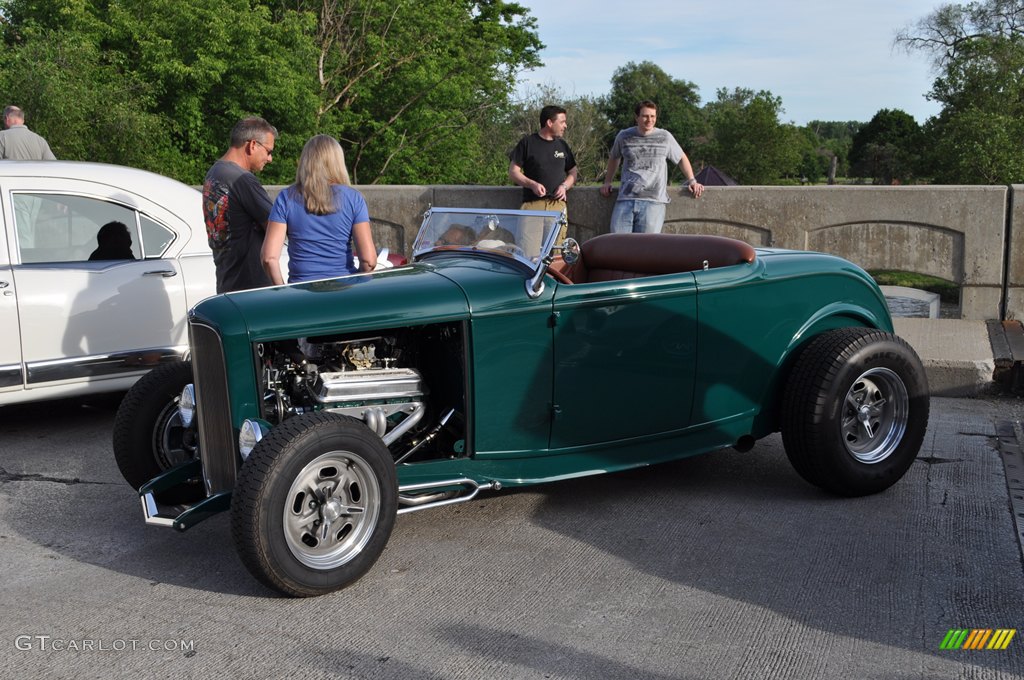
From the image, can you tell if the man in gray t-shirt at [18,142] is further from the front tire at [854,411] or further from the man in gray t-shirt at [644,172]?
the front tire at [854,411]

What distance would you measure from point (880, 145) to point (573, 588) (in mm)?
57263

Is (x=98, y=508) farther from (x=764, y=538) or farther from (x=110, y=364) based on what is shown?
(x=764, y=538)

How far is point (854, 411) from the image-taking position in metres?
5.27

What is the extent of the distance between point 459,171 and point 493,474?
2442 centimetres

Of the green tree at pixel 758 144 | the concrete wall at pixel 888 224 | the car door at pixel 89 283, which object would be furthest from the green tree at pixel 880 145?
the car door at pixel 89 283

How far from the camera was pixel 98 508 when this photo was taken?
17.2 feet

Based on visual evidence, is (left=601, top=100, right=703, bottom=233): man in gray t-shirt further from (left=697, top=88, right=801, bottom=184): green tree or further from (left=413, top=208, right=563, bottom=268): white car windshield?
(left=697, top=88, right=801, bottom=184): green tree

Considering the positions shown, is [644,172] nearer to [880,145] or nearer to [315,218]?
[315,218]

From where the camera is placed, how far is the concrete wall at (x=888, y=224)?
364 inches

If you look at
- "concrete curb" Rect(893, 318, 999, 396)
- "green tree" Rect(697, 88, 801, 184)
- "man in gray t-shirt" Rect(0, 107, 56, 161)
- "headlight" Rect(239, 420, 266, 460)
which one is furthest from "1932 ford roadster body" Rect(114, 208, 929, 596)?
"green tree" Rect(697, 88, 801, 184)

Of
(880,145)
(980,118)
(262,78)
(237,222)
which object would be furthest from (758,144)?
(237,222)

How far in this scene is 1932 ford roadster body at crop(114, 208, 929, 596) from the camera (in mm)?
4113

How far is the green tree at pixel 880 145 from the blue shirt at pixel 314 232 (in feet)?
134
